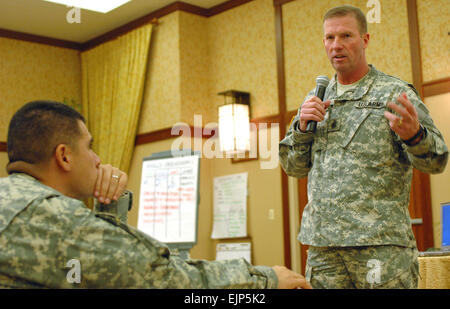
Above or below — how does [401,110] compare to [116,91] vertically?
below

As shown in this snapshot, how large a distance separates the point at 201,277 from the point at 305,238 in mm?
889

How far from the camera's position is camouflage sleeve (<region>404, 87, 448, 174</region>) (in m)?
1.87

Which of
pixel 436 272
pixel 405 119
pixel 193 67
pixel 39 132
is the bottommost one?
pixel 436 272

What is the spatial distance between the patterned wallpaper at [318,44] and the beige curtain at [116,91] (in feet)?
5.63

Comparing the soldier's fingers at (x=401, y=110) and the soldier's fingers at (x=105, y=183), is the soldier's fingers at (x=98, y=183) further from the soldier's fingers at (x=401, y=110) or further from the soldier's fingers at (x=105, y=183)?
the soldier's fingers at (x=401, y=110)

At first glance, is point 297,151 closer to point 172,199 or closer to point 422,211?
point 172,199

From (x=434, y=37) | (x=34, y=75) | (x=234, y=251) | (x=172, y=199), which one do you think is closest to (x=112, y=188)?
(x=172, y=199)

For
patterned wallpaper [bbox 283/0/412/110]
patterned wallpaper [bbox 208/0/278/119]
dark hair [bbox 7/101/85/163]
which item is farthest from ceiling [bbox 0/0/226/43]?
dark hair [bbox 7/101/85/163]

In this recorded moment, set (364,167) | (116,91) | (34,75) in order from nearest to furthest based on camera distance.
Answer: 1. (364,167)
2. (116,91)
3. (34,75)

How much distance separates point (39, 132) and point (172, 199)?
125 inches

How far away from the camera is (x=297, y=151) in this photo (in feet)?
7.14

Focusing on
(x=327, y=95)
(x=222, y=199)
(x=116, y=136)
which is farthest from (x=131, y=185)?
(x=327, y=95)

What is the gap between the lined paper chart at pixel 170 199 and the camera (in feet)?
14.1

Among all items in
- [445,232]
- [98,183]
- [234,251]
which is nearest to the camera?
[98,183]
